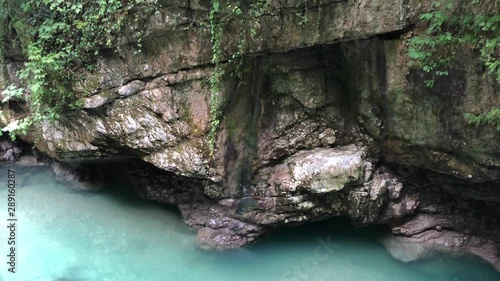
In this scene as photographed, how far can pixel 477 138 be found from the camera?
4.55 m

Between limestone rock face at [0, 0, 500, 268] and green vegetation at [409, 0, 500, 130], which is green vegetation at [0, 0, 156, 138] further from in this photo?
green vegetation at [409, 0, 500, 130]

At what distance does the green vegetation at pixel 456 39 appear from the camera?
387 cm

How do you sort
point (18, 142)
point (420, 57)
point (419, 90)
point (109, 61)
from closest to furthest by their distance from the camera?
point (420, 57) < point (419, 90) < point (109, 61) < point (18, 142)

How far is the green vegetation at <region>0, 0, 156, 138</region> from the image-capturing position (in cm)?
501

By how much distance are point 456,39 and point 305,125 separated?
2.18 meters

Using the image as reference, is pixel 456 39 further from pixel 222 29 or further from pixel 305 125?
pixel 222 29

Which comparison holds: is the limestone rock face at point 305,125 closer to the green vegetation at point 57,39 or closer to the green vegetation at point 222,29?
the green vegetation at point 222,29

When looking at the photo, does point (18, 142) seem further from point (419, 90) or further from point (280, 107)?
point (419, 90)

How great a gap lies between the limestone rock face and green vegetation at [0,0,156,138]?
222 millimetres

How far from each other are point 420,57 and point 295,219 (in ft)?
9.25

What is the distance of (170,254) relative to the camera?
6.09 m

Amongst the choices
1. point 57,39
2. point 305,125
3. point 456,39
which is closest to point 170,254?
point 305,125

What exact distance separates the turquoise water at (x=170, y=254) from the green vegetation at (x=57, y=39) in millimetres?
1806

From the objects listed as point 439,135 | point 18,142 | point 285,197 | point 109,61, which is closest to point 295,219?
point 285,197
